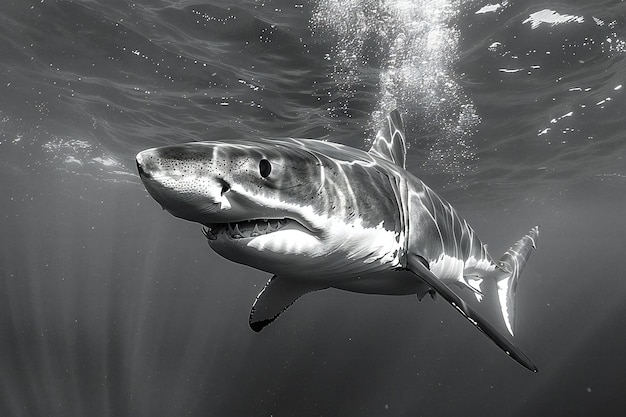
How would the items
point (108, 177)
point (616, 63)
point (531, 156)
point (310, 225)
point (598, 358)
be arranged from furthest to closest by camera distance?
point (598, 358) < point (108, 177) < point (531, 156) < point (616, 63) < point (310, 225)

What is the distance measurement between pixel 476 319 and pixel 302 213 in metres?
1.13

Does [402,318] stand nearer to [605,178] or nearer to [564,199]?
[564,199]

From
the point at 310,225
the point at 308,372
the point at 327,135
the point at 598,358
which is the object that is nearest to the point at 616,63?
the point at 327,135

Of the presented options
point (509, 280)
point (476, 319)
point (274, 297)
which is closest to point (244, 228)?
point (476, 319)

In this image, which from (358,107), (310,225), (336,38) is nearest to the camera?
(310,225)

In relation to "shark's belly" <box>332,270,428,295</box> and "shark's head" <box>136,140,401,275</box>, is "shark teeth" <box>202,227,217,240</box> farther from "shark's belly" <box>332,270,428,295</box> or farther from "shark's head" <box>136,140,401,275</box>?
"shark's belly" <box>332,270,428,295</box>

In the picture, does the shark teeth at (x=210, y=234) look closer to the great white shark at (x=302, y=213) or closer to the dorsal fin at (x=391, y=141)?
the great white shark at (x=302, y=213)

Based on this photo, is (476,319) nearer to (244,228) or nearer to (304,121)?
(244,228)

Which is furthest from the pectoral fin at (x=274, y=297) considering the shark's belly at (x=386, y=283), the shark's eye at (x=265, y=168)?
the shark's eye at (x=265, y=168)

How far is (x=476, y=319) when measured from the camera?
2250 mm

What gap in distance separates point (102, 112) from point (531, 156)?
17.2 m

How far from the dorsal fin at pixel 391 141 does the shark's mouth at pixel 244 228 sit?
2.91 meters

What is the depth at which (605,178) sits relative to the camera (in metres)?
22.6

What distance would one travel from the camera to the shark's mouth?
191cm
